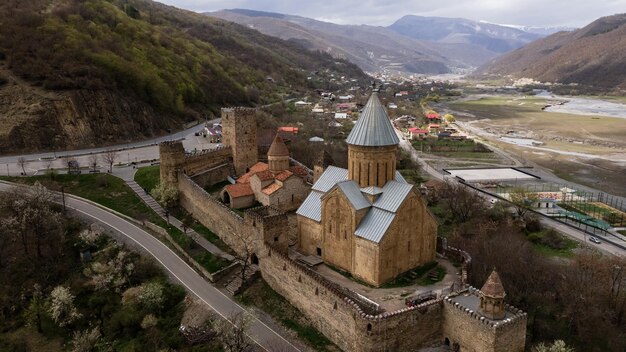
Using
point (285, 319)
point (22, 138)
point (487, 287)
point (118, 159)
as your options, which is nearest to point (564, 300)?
point (487, 287)

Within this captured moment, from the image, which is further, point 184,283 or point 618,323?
point 184,283

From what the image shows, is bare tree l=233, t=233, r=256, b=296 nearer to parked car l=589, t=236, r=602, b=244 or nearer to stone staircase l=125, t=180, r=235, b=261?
stone staircase l=125, t=180, r=235, b=261

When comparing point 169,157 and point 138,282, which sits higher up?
point 169,157

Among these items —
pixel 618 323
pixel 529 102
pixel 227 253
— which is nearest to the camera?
pixel 618 323

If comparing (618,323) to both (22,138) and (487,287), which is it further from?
(22,138)

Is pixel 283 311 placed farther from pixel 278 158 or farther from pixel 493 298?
pixel 278 158

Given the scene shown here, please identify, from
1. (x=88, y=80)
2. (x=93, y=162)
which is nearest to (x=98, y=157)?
(x=93, y=162)

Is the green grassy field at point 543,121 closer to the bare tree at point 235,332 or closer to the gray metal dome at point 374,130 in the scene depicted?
the gray metal dome at point 374,130
